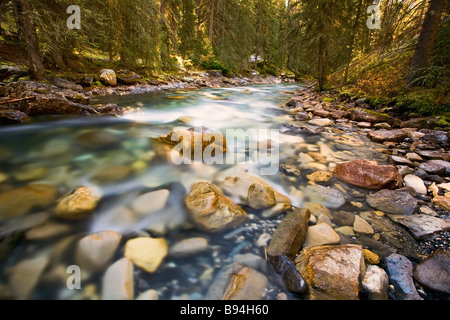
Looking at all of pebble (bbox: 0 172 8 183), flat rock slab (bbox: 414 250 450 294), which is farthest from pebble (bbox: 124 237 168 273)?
pebble (bbox: 0 172 8 183)

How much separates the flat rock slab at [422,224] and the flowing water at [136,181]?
1.65ft

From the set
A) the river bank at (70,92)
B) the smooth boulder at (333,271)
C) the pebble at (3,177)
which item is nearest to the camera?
the smooth boulder at (333,271)

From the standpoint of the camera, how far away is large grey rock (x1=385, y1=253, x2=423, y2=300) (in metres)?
1.49

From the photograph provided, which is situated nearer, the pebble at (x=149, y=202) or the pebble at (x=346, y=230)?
the pebble at (x=346, y=230)

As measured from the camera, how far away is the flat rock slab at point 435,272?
150 centimetres

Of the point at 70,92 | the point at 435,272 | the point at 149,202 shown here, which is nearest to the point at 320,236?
the point at 435,272

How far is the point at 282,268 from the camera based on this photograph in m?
1.66

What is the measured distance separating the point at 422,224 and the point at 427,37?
738 cm

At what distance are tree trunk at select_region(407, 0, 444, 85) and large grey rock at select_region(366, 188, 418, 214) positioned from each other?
5913 mm

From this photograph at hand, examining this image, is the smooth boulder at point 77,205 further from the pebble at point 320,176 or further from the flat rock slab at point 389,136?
the flat rock slab at point 389,136

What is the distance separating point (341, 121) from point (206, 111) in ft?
16.2

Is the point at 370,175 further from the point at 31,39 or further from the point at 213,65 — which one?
the point at 213,65

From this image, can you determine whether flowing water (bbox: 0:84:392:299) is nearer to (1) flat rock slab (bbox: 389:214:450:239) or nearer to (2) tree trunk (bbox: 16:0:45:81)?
(1) flat rock slab (bbox: 389:214:450:239)

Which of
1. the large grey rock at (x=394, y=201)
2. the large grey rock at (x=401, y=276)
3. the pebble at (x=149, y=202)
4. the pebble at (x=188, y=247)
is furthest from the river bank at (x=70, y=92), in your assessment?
the large grey rock at (x=401, y=276)
